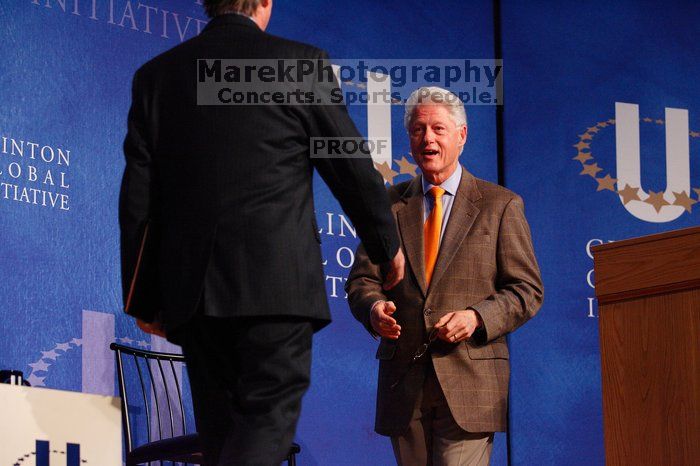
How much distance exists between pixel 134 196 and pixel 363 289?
1.22 metres

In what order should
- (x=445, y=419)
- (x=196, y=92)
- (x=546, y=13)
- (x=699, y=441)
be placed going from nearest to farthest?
(x=196, y=92), (x=699, y=441), (x=445, y=419), (x=546, y=13)

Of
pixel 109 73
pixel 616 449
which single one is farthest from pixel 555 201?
pixel 616 449

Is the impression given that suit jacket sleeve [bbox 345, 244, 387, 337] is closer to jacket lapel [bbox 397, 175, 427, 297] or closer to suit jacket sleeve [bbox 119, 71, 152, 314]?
jacket lapel [bbox 397, 175, 427, 297]

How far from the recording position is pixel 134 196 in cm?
248

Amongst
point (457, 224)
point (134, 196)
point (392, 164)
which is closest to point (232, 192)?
point (134, 196)

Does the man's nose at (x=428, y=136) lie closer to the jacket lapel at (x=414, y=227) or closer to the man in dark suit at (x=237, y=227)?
the jacket lapel at (x=414, y=227)

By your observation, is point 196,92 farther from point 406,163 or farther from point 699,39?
point 699,39

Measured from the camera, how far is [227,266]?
7.70 feet

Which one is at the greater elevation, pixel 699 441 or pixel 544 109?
pixel 544 109

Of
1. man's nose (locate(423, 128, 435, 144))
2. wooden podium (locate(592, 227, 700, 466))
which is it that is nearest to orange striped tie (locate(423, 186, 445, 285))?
man's nose (locate(423, 128, 435, 144))

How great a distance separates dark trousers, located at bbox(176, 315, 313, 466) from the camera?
7.46ft

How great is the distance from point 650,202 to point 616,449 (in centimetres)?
271

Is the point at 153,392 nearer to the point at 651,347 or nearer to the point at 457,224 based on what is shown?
the point at 457,224

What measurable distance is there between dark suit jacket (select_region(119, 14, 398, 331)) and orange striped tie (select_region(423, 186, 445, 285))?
0.95 m
